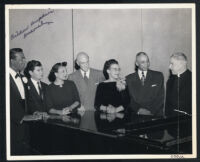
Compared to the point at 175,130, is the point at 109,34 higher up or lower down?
higher up

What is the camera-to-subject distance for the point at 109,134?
2078mm

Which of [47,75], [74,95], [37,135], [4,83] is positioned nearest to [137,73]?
[74,95]

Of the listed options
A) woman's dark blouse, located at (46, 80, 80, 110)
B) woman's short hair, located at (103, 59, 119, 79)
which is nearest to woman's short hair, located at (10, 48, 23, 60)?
woman's dark blouse, located at (46, 80, 80, 110)

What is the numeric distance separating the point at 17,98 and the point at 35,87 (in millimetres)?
180

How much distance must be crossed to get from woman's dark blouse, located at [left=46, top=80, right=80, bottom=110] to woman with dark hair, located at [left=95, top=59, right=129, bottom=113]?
0.69 ft

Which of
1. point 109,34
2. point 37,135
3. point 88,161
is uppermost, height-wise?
point 109,34

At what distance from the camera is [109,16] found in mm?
2570

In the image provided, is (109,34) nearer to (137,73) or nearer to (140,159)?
(137,73)

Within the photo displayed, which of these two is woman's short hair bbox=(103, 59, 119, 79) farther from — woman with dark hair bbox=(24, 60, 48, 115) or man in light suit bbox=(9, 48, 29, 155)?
man in light suit bbox=(9, 48, 29, 155)

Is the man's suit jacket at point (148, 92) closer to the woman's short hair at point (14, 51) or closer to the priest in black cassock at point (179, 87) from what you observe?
the priest in black cassock at point (179, 87)

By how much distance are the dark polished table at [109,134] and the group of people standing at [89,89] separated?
0.33 ft

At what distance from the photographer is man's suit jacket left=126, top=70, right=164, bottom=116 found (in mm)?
2576

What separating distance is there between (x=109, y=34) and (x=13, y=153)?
1295 mm
